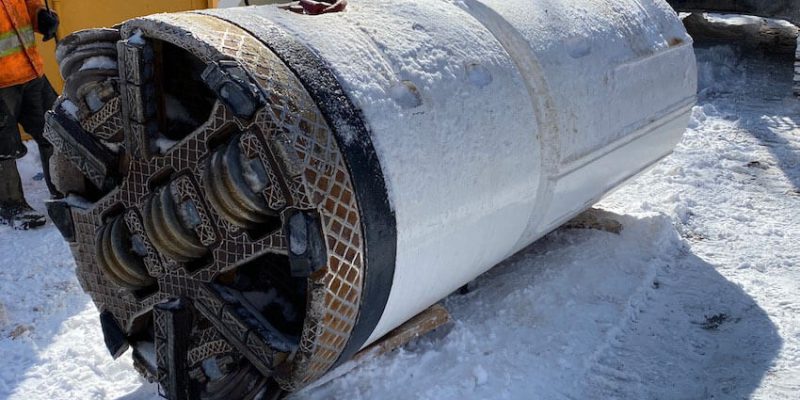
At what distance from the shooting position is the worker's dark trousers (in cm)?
475

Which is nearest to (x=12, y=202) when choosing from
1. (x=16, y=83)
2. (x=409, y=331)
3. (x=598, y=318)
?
(x=16, y=83)

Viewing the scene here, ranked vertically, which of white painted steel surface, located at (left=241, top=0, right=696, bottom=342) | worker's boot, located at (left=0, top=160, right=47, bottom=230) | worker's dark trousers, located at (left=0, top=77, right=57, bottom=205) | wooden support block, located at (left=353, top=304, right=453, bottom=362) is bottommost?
worker's boot, located at (left=0, top=160, right=47, bottom=230)

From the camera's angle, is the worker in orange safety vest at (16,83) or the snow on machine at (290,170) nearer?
the snow on machine at (290,170)

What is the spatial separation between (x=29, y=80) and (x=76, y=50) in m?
2.57

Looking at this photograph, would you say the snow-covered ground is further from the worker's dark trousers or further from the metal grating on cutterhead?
the metal grating on cutterhead

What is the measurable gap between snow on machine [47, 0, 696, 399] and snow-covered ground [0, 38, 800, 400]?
0.97 feet

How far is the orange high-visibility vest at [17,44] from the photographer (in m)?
4.69

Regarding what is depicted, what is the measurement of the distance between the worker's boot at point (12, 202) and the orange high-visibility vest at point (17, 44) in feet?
1.64

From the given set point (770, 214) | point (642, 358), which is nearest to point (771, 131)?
point (770, 214)

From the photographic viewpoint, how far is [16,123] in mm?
4844

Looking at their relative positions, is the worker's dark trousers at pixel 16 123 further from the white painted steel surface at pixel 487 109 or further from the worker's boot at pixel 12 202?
the white painted steel surface at pixel 487 109

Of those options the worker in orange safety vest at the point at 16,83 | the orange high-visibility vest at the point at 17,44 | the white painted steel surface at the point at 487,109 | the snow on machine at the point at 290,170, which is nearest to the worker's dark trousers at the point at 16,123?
the worker in orange safety vest at the point at 16,83

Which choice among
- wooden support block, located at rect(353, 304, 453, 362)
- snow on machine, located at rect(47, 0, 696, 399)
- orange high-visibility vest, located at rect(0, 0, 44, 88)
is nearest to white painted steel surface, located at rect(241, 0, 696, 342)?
snow on machine, located at rect(47, 0, 696, 399)

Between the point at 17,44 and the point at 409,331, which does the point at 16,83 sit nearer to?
the point at 17,44
